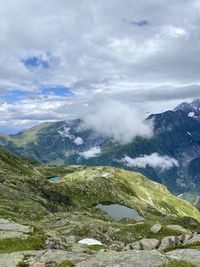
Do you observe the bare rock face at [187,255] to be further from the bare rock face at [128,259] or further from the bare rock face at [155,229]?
the bare rock face at [155,229]

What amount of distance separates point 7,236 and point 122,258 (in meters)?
26.9

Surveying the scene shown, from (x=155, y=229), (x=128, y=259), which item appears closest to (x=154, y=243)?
(x=128, y=259)

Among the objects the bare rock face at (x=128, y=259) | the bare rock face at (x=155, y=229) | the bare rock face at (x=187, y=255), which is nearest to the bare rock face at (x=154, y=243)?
the bare rock face at (x=187, y=255)

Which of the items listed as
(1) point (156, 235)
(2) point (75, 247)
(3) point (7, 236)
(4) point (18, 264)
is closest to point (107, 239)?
(1) point (156, 235)

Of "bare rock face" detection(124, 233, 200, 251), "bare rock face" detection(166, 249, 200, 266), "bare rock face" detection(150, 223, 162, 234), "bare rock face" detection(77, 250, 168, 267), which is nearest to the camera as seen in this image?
"bare rock face" detection(77, 250, 168, 267)

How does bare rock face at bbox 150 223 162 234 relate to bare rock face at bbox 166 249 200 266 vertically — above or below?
below

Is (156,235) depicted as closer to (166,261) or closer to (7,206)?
(7,206)

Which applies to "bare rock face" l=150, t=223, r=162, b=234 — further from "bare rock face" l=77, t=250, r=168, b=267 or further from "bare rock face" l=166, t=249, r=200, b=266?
"bare rock face" l=77, t=250, r=168, b=267

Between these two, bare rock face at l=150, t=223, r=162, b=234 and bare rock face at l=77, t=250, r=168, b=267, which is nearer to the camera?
bare rock face at l=77, t=250, r=168, b=267

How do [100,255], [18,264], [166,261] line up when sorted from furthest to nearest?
1. [18,264]
2. [100,255]
3. [166,261]

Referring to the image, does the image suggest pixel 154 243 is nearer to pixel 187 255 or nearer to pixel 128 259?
pixel 187 255

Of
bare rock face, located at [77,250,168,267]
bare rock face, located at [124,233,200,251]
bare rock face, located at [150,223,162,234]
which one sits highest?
bare rock face, located at [77,250,168,267]

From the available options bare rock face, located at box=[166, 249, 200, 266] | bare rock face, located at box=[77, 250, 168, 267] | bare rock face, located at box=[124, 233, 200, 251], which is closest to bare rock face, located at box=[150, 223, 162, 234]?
bare rock face, located at box=[124, 233, 200, 251]

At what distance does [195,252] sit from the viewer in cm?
3353
